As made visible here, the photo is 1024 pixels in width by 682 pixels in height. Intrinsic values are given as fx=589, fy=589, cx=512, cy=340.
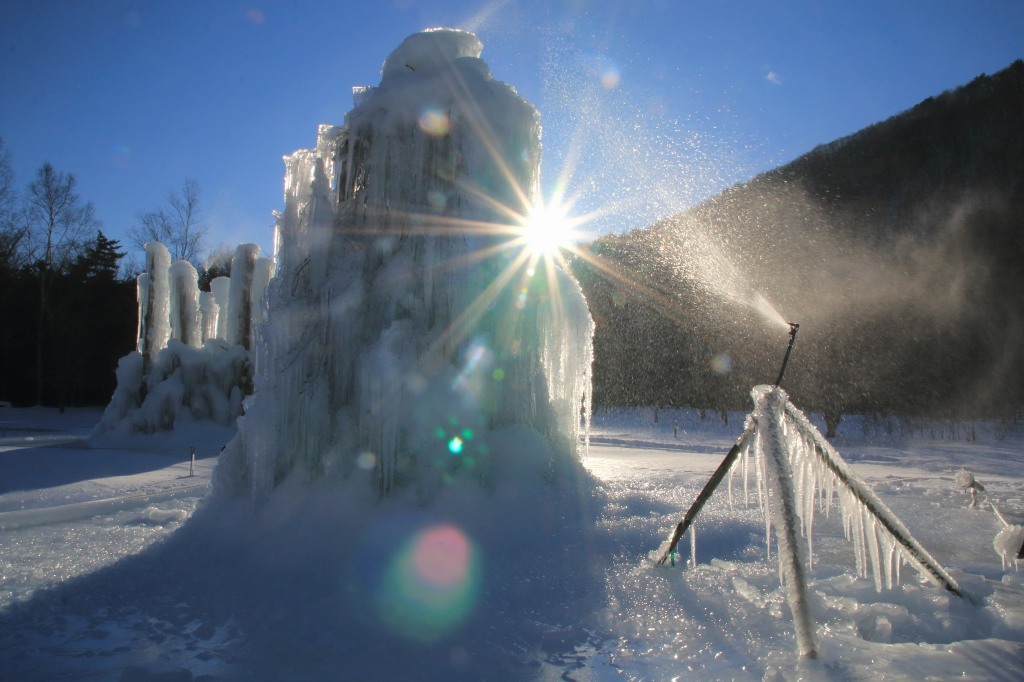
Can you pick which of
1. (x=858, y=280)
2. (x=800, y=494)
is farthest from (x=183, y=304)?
(x=858, y=280)

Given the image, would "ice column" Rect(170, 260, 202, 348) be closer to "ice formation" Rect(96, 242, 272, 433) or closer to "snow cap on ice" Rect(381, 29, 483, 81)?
"ice formation" Rect(96, 242, 272, 433)

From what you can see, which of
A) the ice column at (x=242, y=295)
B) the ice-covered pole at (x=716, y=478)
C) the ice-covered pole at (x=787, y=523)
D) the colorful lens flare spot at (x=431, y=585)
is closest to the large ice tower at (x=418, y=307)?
the colorful lens flare spot at (x=431, y=585)

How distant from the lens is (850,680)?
2678 mm

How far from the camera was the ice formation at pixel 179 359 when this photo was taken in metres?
16.9

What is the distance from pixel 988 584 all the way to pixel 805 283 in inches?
1451

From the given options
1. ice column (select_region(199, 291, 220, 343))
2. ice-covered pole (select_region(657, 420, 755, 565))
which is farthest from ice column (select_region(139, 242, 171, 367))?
ice-covered pole (select_region(657, 420, 755, 565))

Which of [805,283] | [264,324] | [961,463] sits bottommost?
[961,463]

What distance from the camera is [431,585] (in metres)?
3.98

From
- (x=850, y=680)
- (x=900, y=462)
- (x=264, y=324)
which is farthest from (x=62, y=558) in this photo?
(x=900, y=462)

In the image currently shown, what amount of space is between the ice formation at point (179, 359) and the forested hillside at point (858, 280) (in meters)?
21.8

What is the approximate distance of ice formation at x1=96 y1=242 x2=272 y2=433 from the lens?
55.6 ft

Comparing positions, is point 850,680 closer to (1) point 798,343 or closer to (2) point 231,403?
(2) point 231,403

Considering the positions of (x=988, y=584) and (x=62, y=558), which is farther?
(x=62, y=558)

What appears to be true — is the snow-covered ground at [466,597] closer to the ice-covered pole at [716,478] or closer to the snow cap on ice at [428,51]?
the ice-covered pole at [716,478]
